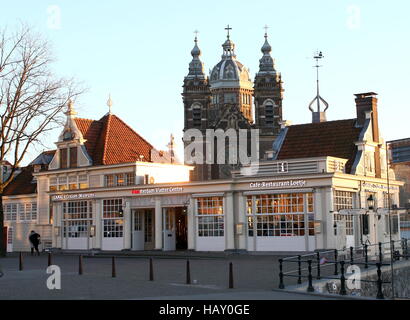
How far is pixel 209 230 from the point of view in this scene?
124 ft

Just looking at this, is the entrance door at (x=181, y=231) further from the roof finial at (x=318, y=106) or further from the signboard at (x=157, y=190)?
the roof finial at (x=318, y=106)

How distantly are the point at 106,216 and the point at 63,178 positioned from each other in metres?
6.49

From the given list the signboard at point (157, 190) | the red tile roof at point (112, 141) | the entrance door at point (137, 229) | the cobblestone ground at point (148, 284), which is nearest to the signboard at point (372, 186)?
the signboard at point (157, 190)

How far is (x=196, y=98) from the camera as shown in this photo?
4277 inches

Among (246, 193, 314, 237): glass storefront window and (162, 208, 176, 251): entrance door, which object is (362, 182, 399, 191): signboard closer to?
(246, 193, 314, 237): glass storefront window

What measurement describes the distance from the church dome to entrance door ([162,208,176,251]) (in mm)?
77286

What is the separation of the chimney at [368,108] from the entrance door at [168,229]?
44.2 ft

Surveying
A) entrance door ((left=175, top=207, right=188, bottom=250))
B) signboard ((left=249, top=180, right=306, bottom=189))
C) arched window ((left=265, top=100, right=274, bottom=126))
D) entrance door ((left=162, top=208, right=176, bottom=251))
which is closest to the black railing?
signboard ((left=249, top=180, right=306, bottom=189))

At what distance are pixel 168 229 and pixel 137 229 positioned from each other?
2492 millimetres

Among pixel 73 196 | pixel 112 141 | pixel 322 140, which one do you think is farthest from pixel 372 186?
pixel 73 196

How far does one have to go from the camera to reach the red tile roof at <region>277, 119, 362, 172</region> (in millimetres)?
41625

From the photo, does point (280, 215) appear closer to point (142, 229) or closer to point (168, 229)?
point (168, 229)
